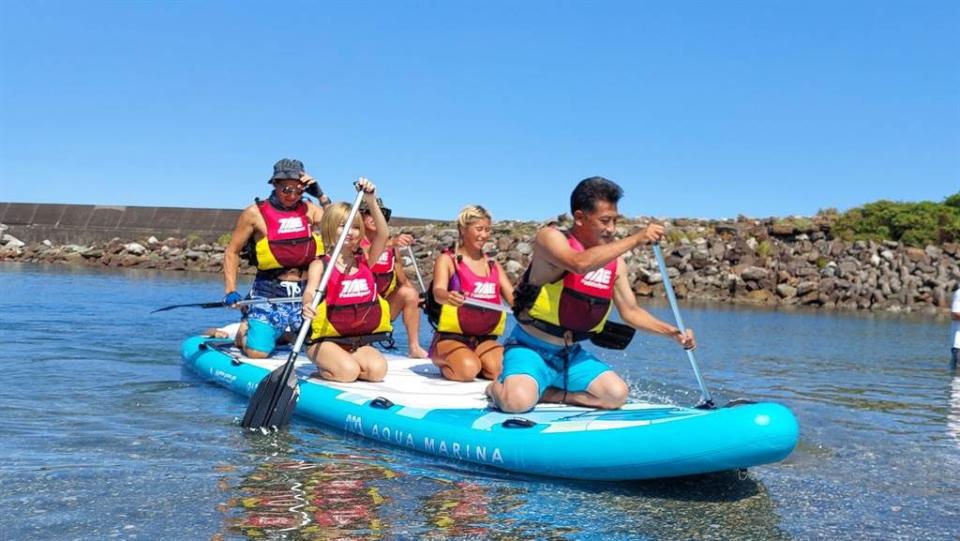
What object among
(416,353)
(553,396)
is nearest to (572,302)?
(553,396)

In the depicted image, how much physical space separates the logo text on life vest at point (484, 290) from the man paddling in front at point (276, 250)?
2.06 m

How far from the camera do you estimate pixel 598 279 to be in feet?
19.7

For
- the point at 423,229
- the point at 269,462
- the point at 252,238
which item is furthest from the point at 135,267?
the point at 269,462

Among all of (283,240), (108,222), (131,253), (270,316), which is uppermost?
(108,222)

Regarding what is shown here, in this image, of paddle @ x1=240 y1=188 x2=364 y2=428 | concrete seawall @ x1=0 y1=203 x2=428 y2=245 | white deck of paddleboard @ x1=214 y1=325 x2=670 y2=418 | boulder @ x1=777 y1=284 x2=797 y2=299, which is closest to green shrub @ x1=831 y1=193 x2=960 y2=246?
boulder @ x1=777 y1=284 x2=797 y2=299

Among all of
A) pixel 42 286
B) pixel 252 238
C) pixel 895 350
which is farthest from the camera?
pixel 42 286

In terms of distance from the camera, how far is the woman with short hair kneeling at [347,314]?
739 cm

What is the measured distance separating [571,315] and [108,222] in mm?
39524

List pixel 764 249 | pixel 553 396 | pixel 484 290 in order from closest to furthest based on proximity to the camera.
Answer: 1. pixel 553 396
2. pixel 484 290
3. pixel 764 249

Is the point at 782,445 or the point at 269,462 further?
the point at 269,462

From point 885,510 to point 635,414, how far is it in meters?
1.42

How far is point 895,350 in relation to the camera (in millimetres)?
13602

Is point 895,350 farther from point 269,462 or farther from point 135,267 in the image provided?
point 135,267

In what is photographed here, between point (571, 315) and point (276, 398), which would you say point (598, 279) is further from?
point (276, 398)
